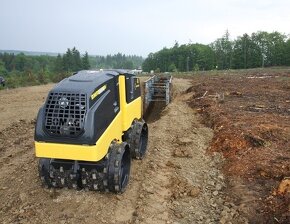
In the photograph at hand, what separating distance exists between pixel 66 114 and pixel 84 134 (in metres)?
0.52

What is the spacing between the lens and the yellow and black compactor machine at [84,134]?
639 centimetres

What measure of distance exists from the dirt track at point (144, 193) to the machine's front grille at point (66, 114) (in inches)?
62.8

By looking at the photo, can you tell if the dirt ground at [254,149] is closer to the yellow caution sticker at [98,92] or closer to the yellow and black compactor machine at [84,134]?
the yellow and black compactor machine at [84,134]

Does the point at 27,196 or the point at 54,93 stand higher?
the point at 54,93

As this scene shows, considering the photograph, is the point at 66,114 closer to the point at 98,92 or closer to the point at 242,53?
the point at 98,92

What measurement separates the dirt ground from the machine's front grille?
148 inches

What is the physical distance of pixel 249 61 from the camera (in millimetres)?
84875

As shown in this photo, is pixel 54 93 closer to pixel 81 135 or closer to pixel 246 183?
pixel 81 135

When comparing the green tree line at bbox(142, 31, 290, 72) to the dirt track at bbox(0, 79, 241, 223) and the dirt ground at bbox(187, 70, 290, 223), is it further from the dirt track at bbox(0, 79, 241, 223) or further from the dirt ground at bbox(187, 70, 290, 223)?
the dirt track at bbox(0, 79, 241, 223)

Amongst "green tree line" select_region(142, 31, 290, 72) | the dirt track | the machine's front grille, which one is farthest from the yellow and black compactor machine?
"green tree line" select_region(142, 31, 290, 72)

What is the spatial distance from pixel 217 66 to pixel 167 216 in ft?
299

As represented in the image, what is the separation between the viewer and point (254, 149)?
33.9ft

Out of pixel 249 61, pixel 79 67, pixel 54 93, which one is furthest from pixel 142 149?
pixel 79 67

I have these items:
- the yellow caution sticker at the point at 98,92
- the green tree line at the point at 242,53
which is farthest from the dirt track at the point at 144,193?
the green tree line at the point at 242,53
